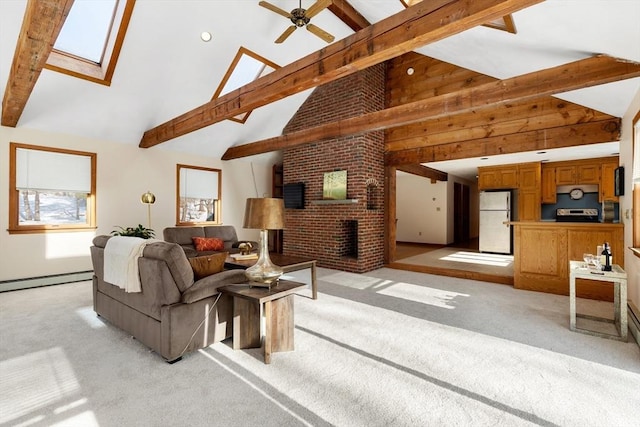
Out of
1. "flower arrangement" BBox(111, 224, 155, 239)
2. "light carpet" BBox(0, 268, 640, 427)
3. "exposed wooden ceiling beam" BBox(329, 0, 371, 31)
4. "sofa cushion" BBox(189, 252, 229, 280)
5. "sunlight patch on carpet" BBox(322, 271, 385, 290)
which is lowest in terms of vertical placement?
"light carpet" BBox(0, 268, 640, 427)

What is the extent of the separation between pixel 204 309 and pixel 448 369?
1929mm

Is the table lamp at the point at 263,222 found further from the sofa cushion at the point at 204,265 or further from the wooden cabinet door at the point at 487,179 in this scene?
the wooden cabinet door at the point at 487,179

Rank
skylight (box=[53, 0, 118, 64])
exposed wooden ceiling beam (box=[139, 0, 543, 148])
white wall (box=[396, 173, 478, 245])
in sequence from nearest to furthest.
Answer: exposed wooden ceiling beam (box=[139, 0, 543, 148]), skylight (box=[53, 0, 118, 64]), white wall (box=[396, 173, 478, 245])

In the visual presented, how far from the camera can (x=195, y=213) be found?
269 inches

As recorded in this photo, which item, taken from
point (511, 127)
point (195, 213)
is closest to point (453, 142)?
point (511, 127)

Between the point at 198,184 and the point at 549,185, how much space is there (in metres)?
7.94

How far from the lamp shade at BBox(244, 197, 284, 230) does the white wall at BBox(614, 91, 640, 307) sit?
342 centimetres

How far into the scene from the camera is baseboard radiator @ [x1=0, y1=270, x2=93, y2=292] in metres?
4.38

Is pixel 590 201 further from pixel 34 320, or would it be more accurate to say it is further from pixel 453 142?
pixel 34 320

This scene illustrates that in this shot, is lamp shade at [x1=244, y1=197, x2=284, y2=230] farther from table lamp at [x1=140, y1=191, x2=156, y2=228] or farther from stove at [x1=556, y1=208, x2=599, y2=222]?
stove at [x1=556, y1=208, x2=599, y2=222]

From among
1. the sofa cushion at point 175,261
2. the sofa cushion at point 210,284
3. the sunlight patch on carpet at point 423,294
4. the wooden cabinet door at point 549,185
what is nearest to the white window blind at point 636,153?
the sunlight patch on carpet at point 423,294

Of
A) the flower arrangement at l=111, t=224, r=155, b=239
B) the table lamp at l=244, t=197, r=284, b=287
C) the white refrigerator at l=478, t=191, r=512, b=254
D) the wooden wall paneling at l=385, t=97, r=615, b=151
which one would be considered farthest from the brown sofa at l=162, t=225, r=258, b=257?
the white refrigerator at l=478, t=191, r=512, b=254

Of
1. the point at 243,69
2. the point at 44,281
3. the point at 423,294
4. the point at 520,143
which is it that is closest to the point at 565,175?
the point at 520,143

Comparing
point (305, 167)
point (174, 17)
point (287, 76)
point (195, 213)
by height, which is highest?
point (174, 17)
